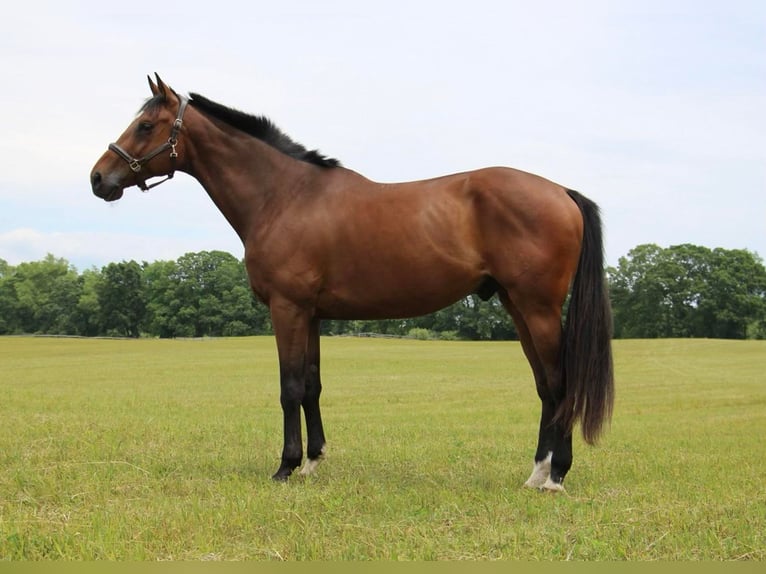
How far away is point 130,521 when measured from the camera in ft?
16.0

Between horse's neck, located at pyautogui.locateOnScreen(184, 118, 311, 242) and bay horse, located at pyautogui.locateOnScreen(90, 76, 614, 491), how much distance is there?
1 cm

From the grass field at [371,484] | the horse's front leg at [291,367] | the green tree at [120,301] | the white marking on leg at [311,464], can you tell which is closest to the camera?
the grass field at [371,484]

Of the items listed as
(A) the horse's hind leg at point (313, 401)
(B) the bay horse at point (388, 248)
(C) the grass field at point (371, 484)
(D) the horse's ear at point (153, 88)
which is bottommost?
(C) the grass field at point (371, 484)

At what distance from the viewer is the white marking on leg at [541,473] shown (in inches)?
253

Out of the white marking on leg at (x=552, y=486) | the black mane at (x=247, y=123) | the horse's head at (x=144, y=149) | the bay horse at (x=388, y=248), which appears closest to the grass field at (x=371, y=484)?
the white marking on leg at (x=552, y=486)

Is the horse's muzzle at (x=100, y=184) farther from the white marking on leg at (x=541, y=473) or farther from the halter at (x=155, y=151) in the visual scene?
the white marking on leg at (x=541, y=473)

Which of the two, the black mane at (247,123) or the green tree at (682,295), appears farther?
the green tree at (682,295)

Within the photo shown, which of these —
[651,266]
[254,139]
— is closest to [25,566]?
[254,139]

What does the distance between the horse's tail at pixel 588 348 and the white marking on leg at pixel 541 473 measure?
1.19ft

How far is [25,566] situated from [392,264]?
3.88 meters

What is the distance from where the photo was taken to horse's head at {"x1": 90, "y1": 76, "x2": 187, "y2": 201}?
7000 millimetres

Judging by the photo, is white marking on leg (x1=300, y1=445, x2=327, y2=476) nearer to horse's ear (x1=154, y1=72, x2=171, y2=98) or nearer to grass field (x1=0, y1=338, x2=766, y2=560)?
grass field (x1=0, y1=338, x2=766, y2=560)

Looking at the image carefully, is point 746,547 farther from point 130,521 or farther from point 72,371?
point 72,371

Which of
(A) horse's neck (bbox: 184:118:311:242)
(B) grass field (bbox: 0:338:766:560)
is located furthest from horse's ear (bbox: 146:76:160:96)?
(B) grass field (bbox: 0:338:766:560)
